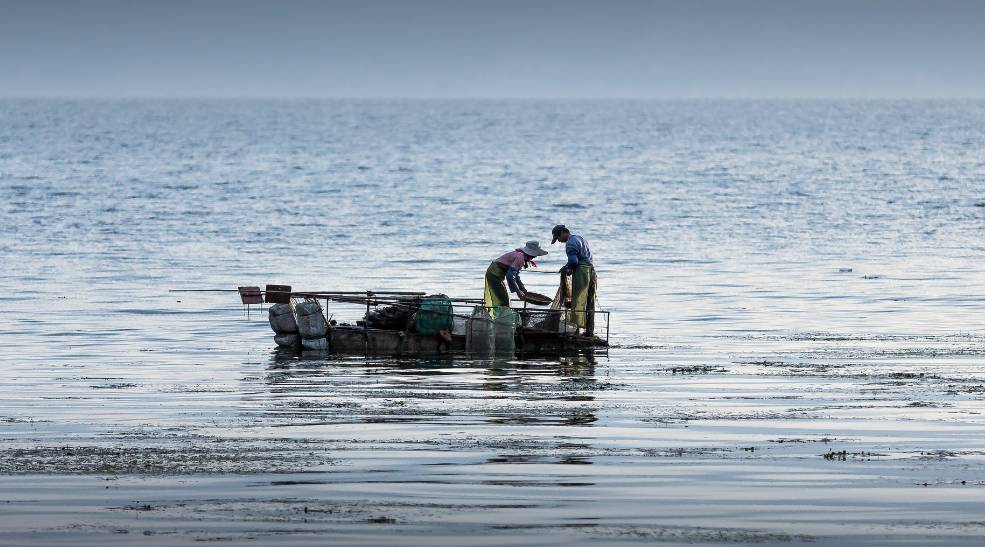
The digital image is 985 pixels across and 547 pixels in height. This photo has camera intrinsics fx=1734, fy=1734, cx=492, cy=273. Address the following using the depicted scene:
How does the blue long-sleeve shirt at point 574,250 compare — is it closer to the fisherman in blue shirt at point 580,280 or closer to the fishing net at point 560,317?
the fisherman in blue shirt at point 580,280

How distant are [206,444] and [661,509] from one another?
17.0ft

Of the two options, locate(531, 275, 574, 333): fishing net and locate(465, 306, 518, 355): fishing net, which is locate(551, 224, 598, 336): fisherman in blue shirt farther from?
locate(465, 306, 518, 355): fishing net

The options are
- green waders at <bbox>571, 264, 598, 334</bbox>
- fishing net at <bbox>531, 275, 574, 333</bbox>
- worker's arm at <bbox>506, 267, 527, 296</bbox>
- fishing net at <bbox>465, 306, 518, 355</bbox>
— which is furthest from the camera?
green waders at <bbox>571, 264, 598, 334</bbox>

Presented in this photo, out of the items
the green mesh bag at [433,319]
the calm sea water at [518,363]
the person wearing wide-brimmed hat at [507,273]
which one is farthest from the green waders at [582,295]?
the green mesh bag at [433,319]

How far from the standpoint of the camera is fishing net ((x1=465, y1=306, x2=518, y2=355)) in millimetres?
26516

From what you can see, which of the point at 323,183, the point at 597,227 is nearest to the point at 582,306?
the point at 597,227

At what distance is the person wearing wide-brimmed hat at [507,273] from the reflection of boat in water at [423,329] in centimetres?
39

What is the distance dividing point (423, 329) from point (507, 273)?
5.24 ft

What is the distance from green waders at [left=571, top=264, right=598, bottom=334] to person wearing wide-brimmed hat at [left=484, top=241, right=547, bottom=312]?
0.67m

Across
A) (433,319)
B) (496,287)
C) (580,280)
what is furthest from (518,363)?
(580,280)

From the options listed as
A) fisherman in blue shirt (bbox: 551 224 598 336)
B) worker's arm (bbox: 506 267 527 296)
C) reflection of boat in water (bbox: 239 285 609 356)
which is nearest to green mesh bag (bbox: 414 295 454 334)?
reflection of boat in water (bbox: 239 285 609 356)

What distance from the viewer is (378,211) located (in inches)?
2500

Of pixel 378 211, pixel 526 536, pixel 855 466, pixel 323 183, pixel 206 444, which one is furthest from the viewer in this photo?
pixel 323 183

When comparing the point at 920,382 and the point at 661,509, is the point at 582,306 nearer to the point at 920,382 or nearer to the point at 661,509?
the point at 920,382
